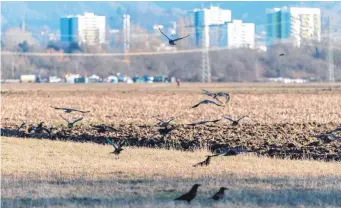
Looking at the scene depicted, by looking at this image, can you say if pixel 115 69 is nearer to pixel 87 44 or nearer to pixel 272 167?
pixel 87 44

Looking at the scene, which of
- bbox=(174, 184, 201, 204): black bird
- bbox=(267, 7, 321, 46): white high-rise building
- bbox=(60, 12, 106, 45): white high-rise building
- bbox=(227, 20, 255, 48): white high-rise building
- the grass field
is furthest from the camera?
bbox=(60, 12, 106, 45): white high-rise building

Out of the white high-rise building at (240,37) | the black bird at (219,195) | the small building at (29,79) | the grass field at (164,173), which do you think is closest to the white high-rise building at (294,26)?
the white high-rise building at (240,37)

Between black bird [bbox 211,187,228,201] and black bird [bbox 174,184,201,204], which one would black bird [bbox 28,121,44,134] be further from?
black bird [bbox 174,184,201,204]

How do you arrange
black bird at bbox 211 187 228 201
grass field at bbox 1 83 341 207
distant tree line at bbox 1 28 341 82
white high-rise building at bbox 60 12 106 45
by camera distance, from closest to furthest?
black bird at bbox 211 187 228 201 → grass field at bbox 1 83 341 207 → distant tree line at bbox 1 28 341 82 → white high-rise building at bbox 60 12 106 45

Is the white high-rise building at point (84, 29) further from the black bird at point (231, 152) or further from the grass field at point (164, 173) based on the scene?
the black bird at point (231, 152)

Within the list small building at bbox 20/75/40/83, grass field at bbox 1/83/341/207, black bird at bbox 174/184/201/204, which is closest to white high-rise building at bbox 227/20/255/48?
small building at bbox 20/75/40/83

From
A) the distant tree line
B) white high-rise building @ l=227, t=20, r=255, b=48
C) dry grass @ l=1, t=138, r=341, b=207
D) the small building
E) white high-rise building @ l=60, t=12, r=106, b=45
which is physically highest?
white high-rise building @ l=60, t=12, r=106, b=45

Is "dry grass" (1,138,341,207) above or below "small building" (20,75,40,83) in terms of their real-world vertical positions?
below

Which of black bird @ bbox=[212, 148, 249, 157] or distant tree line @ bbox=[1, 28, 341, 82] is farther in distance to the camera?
distant tree line @ bbox=[1, 28, 341, 82]
